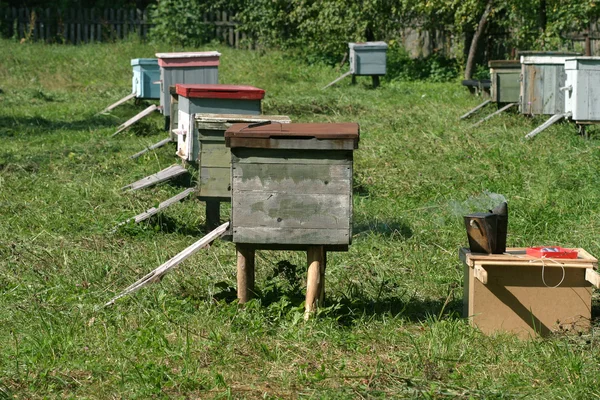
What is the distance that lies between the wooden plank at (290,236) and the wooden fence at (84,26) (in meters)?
20.7

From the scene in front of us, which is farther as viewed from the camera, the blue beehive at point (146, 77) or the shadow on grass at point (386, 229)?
the blue beehive at point (146, 77)

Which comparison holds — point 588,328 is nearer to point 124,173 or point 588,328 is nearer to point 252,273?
point 252,273

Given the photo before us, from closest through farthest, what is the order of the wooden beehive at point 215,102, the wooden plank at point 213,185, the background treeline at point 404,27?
1. the wooden plank at point 213,185
2. the wooden beehive at point 215,102
3. the background treeline at point 404,27

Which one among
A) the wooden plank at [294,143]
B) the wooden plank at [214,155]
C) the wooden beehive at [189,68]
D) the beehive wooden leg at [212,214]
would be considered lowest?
the beehive wooden leg at [212,214]

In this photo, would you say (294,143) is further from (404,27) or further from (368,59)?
(404,27)

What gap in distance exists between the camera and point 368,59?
19.0 metres

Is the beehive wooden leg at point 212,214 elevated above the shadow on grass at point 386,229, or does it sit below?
above

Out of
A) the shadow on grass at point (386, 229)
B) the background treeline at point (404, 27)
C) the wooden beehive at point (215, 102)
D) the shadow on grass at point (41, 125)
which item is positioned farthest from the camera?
the background treeline at point (404, 27)

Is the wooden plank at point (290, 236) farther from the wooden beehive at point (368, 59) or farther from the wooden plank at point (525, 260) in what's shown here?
the wooden beehive at point (368, 59)

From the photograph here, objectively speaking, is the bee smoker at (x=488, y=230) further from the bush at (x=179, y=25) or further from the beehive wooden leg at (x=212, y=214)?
the bush at (x=179, y=25)

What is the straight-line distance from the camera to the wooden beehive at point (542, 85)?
38.4ft

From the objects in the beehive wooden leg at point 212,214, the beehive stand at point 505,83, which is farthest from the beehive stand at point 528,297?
the beehive stand at point 505,83

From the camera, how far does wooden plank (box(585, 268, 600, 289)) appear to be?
481 centimetres

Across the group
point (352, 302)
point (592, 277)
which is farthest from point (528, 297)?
A: point (352, 302)
